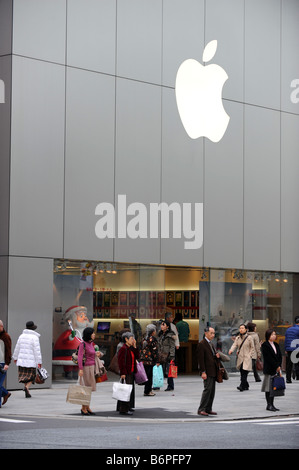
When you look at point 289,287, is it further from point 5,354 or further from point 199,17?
point 5,354

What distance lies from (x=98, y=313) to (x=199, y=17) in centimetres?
940

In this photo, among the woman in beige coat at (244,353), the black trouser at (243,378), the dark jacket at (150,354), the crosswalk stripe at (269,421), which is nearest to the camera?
the crosswalk stripe at (269,421)

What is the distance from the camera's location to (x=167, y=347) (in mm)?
22203

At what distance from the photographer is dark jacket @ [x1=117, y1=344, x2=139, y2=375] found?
57.3 ft

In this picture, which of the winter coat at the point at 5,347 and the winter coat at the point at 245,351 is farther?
the winter coat at the point at 245,351

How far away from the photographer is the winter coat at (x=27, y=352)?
20016mm

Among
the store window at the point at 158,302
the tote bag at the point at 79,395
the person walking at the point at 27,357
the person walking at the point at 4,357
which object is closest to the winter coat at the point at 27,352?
the person walking at the point at 27,357

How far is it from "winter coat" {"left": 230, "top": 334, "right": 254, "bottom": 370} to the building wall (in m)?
3.65

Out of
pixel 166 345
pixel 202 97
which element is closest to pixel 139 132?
pixel 202 97

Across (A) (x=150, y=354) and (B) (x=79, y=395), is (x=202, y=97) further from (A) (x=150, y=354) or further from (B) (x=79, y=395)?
(B) (x=79, y=395)

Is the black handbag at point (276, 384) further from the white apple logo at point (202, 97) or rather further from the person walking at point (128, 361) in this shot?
the white apple logo at point (202, 97)

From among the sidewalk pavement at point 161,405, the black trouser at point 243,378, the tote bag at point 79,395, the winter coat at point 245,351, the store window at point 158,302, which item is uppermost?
the store window at point 158,302

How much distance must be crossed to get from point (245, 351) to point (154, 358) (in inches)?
124

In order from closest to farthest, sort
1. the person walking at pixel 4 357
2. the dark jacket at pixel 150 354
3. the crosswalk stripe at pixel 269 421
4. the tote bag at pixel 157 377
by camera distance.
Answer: the crosswalk stripe at pixel 269 421
the person walking at pixel 4 357
the dark jacket at pixel 150 354
the tote bag at pixel 157 377
